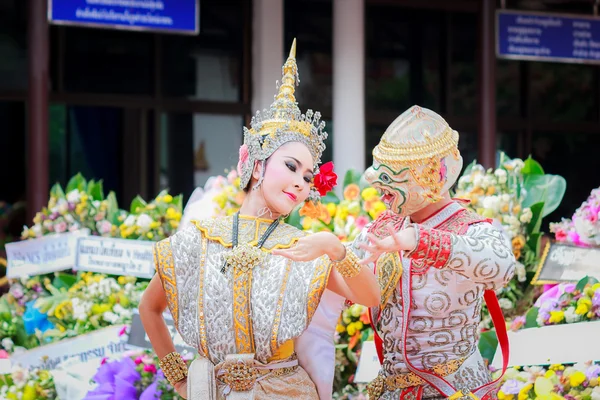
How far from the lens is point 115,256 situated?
4.97 metres

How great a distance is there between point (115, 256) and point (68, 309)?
1.11ft

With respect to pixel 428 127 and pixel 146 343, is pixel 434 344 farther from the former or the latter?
pixel 146 343

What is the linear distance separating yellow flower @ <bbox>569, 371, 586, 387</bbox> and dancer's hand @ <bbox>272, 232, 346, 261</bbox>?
1.29 meters

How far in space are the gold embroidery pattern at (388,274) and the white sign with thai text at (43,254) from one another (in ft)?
8.44

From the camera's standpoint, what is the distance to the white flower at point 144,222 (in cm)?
514

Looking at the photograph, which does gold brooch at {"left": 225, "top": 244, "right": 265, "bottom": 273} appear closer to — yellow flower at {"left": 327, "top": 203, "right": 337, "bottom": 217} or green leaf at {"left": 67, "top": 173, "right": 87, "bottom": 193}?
yellow flower at {"left": 327, "top": 203, "right": 337, "bottom": 217}

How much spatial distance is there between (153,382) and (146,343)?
21 cm

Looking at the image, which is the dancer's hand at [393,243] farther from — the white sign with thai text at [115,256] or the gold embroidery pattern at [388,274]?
the white sign with thai text at [115,256]

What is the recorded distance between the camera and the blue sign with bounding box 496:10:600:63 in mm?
8758

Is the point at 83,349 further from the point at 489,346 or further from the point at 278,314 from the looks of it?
the point at 278,314

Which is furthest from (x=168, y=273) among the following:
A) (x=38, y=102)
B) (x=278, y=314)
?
(x=38, y=102)

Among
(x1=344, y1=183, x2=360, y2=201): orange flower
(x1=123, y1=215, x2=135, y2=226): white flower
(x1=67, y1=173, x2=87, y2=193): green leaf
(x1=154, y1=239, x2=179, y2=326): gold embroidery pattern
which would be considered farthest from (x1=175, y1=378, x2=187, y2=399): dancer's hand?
(x1=67, y1=173, x2=87, y2=193): green leaf

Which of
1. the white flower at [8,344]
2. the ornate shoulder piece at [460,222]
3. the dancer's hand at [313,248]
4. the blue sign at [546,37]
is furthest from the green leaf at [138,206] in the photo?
the blue sign at [546,37]

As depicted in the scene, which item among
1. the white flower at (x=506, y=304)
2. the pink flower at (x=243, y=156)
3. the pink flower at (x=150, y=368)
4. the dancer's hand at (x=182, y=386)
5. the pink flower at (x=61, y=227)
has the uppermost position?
the pink flower at (x=243, y=156)
